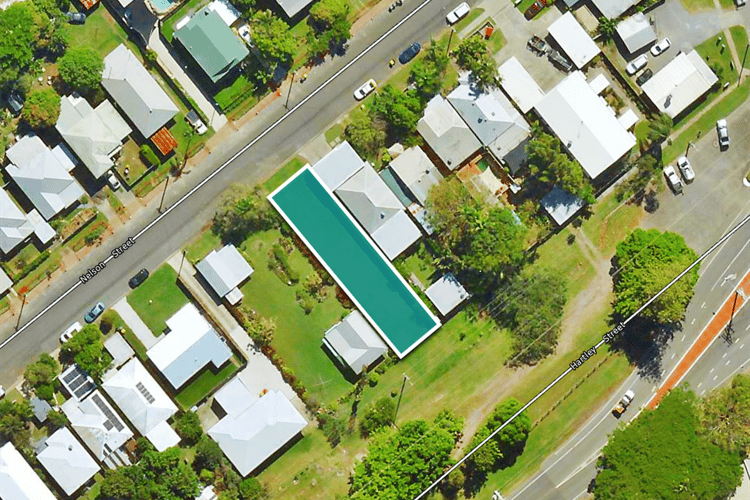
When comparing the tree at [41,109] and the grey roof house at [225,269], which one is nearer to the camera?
the tree at [41,109]

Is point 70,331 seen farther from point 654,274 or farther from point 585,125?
point 654,274

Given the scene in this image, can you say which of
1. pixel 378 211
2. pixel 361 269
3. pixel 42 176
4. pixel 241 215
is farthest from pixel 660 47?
pixel 42 176

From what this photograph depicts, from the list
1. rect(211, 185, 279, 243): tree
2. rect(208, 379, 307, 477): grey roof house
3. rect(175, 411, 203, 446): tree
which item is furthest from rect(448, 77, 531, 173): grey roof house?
rect(175, 411, 203, 446): tree

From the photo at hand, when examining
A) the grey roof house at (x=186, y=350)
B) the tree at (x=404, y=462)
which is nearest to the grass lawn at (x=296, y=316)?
the grey roof house at (x=186, y=350)

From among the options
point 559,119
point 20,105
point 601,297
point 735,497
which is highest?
point 20,105

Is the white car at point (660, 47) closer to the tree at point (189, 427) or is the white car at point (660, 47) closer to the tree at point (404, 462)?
the tree at point (404, 462)

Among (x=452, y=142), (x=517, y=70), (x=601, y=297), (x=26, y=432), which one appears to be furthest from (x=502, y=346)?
(x=26, y=432)

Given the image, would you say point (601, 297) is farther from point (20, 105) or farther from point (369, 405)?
point (20, 105)
